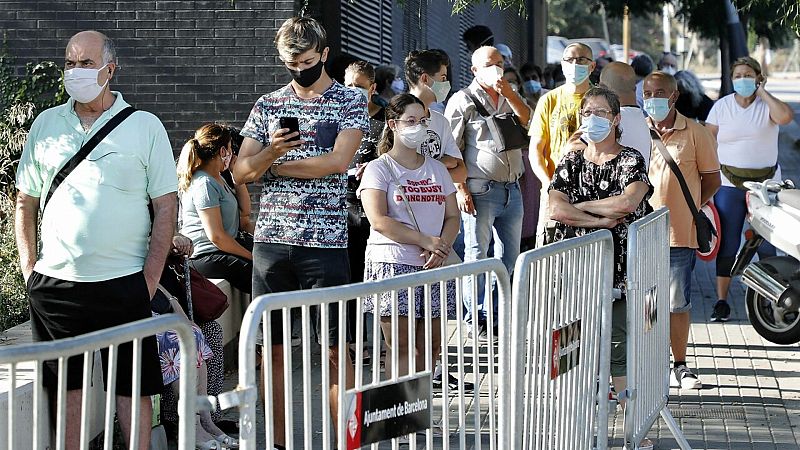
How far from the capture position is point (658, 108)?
7590 millimetres

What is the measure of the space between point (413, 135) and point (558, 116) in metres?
1.86

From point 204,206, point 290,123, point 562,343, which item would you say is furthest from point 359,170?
point 562,343

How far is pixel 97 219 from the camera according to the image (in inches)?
193

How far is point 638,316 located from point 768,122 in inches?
182

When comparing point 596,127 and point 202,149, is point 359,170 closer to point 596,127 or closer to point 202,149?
point 202,149

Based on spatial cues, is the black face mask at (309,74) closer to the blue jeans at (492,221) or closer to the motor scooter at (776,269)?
the blue jeans at (492,221)

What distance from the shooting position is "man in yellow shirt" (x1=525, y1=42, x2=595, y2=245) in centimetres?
779

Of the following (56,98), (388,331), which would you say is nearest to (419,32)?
(56,98)

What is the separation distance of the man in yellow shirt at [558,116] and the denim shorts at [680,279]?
847mm

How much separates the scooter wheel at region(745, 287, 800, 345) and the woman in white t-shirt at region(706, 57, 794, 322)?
0.83 metres

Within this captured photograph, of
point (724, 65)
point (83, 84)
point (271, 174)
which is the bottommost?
point (271, 174)

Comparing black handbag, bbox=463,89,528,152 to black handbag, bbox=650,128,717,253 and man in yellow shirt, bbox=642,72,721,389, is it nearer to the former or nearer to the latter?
man in yellow shirt, bbox=642,72,721,389

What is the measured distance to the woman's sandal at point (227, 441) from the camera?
599 centimetres

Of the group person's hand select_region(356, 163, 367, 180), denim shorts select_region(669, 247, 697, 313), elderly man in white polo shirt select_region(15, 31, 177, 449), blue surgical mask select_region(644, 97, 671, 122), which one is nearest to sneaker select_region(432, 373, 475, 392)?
elderly man in white polo shirt select_region(15, 31, 177, 449)
